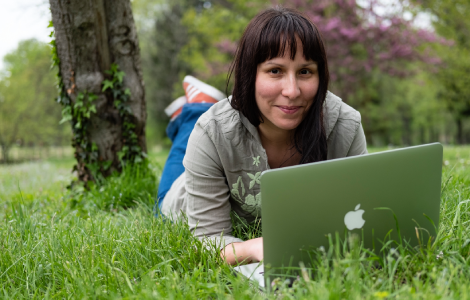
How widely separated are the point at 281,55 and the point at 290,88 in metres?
0.16

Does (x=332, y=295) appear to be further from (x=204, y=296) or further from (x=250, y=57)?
(x=250, y=57)

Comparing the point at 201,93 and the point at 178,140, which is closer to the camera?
the point at 178,140

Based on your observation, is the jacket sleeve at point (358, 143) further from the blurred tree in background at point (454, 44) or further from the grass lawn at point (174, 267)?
the blurred tree in background at point (454, 44)

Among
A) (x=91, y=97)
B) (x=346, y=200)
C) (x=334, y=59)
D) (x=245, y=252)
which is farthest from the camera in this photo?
(x=334, y=59)

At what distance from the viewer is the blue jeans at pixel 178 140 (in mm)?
2922

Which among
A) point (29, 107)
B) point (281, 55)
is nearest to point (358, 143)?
point (281, 55)

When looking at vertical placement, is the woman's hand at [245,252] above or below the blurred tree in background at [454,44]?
below

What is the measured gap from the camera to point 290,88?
170 centimetres

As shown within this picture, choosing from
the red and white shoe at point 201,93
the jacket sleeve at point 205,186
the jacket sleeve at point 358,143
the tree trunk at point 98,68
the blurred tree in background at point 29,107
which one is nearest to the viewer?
the jacket sleeve at point 205,186

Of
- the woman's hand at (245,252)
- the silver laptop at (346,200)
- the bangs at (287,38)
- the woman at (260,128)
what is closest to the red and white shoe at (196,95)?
the woman at (260,128)

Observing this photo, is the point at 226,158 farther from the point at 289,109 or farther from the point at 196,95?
the point at 196,95

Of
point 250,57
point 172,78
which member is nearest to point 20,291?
point 250,57

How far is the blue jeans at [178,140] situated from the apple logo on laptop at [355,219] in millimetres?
1819

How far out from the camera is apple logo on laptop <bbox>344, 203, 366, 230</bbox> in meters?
1.27
